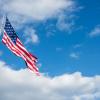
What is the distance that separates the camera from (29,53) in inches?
5591

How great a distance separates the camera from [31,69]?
463 feet

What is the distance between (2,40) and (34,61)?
636cm

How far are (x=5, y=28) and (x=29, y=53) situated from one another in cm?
536

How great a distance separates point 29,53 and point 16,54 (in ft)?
9.73

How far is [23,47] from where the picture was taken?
141750 mm

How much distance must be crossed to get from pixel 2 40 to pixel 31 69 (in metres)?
6.44

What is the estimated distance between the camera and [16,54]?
139750mm

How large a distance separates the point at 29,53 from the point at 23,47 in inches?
52.4

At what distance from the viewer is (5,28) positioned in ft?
466

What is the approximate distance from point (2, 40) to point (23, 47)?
406cm

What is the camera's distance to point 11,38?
141m

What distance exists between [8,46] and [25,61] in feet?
12.5

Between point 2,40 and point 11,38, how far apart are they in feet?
7.87

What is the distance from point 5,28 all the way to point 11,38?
6.33 feet
